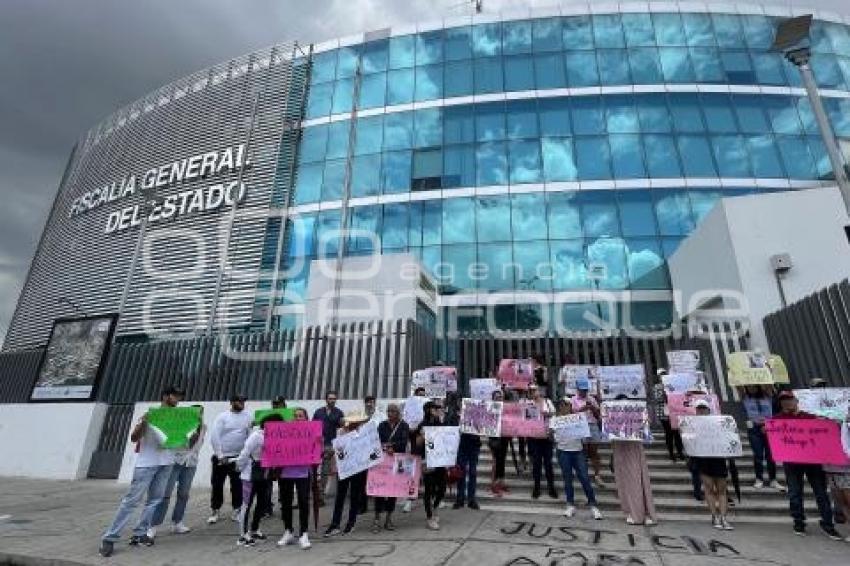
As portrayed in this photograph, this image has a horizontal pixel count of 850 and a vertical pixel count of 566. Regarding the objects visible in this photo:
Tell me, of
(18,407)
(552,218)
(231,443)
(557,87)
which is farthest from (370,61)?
(231,443)

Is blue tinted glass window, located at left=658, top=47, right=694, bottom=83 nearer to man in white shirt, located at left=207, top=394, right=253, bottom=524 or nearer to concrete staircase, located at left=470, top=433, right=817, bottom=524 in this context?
concrete staircase, located at left=470, top=433, right=817, bottom=524

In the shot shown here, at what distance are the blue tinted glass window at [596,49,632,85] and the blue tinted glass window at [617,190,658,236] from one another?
6.56m

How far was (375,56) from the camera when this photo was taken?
1122 inches

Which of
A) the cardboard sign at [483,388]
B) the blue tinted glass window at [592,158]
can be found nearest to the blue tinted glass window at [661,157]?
the blue tinted glass window at [592,158]

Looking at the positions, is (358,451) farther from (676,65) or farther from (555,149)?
(676,65)

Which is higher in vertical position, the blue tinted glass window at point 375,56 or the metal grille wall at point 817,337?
the blue tinted glass window at point 375,56

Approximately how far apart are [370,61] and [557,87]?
35.9 ft

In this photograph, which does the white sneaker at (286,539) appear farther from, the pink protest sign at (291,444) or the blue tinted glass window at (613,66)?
the blue tinted glass window at (613,66)

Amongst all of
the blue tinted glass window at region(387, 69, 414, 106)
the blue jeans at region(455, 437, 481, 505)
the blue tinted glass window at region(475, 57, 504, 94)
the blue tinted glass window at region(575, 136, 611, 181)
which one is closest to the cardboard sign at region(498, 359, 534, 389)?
the blue jeans at region(455, 437, 481, 505)

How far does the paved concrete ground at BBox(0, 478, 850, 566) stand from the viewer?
5.62 meters

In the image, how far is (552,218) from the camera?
22.7m

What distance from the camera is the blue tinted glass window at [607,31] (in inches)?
1017

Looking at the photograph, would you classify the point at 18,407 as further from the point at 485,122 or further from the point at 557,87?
the point at 557,87

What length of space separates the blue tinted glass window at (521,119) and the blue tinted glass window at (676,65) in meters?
6.92
